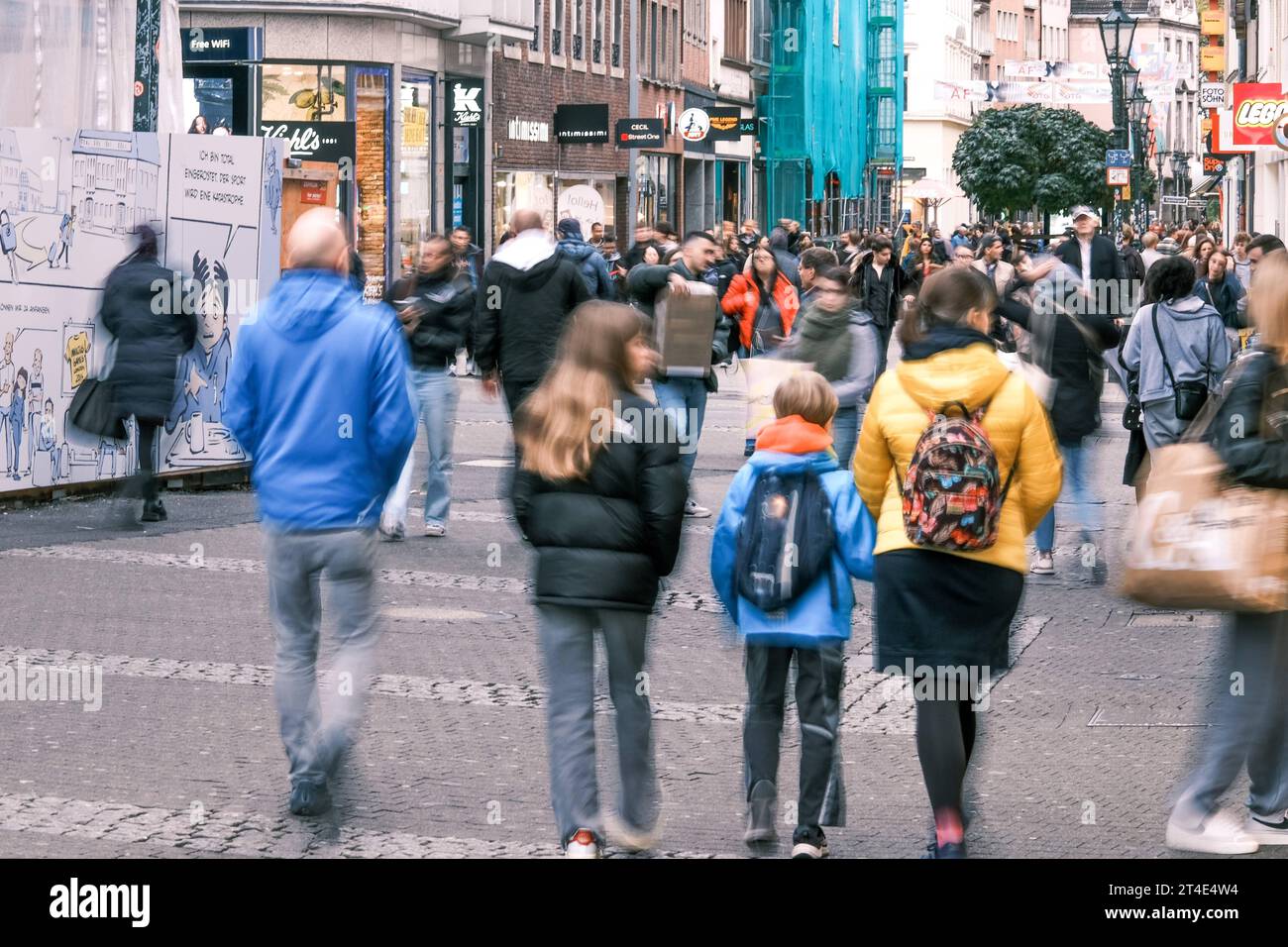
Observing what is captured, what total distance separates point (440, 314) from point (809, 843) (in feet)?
25.8

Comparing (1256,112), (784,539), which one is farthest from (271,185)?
(1256,112)

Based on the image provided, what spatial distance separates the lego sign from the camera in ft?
118

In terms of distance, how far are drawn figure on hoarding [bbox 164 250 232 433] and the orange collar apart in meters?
10.1

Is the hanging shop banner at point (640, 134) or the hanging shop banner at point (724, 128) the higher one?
the hanging shop banner at point (724, 128)

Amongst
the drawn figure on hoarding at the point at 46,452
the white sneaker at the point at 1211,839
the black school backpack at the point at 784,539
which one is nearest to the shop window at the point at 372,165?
the drawn figure on hoarding at the point at 46,452

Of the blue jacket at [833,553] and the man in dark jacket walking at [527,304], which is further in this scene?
the man in dark jacket walking at [527,304]

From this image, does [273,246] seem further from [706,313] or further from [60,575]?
[60,575]

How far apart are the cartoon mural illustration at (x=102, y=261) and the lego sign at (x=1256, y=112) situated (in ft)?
74.0

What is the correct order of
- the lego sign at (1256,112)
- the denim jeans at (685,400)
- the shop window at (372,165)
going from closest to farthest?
the denim jeans at (685,400) < the shop window at (372,165) < the lego sign at (1256,112)

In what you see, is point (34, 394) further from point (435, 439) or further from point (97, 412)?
point (435, 439)

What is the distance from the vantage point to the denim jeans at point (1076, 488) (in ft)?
42.1

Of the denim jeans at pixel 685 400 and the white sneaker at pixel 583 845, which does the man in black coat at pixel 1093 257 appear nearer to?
the denim jeans at pixel 685 400

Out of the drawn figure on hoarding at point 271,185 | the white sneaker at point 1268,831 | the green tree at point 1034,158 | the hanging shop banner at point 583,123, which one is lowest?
the white sneaker at point 1268,831
